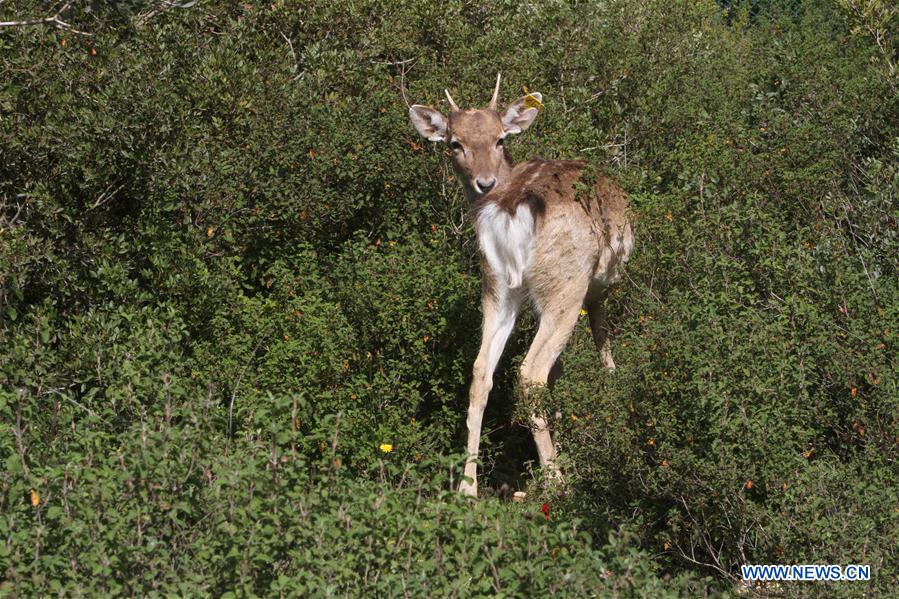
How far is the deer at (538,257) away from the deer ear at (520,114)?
1.77 ft

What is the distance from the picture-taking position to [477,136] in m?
8.56

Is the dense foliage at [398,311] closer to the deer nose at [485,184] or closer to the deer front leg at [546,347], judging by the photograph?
the deer front leg at [546,347]

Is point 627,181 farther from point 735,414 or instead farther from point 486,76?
point 735,414

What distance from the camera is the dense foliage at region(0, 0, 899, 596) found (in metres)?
5.10

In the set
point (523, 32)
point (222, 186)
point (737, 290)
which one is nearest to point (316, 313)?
point (222, 186)

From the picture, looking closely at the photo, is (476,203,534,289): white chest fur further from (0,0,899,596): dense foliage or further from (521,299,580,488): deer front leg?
(0,0,899,596): dense foliage

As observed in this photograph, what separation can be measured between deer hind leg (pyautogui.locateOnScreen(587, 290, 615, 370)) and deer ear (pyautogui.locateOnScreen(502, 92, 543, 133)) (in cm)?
142

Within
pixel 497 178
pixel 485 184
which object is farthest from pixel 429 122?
pixel 485 184

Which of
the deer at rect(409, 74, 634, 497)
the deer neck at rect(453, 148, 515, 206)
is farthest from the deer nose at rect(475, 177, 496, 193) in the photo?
the deer neck at rect(453, 148, 515, 206)

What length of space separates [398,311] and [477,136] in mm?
1386

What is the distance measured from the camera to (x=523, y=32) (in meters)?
12.0

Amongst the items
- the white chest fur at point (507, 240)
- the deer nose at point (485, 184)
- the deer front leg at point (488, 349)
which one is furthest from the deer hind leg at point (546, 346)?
the deer nose at point (485, 184)

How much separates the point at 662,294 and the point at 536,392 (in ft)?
4.09

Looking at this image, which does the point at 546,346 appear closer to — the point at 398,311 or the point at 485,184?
the point at 398,311
